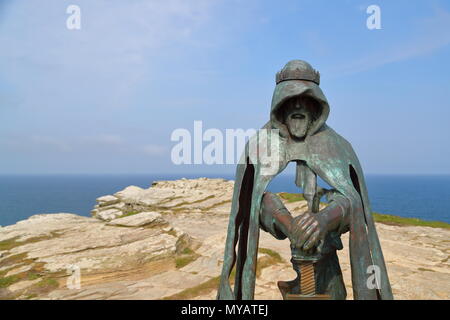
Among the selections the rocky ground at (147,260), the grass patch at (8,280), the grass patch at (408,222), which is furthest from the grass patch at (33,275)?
the grass patch at (408,222)

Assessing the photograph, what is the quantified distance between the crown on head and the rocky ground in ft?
14.4

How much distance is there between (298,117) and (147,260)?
5.85 m

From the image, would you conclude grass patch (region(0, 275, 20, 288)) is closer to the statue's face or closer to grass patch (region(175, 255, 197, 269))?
grass patch (region(175, 255, 197, 269))

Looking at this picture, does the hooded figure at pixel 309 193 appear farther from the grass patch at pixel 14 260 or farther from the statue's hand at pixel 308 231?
the grass patch at pixel 14 260

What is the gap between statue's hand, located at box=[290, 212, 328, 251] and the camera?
7.74 ft

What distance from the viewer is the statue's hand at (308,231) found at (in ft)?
7.74

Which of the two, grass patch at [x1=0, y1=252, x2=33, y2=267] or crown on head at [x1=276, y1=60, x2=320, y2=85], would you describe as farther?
grass patch at [x1=0, y1=252, x2=33, y2=267]

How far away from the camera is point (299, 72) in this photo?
284 centimetres

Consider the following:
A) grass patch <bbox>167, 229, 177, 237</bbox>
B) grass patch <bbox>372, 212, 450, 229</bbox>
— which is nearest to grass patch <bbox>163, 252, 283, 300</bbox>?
grass patch <bbox>167, 229, 177, 237</bbox>

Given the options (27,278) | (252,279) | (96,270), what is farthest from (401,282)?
(27,278)

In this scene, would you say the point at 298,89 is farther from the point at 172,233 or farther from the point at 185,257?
the point at 172,233

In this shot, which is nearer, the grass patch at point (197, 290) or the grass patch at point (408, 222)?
the grass patch at point (197, 290)

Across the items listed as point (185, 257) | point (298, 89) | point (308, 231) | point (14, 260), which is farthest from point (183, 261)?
point (298, 89)

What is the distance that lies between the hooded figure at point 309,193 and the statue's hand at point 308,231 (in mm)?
10
